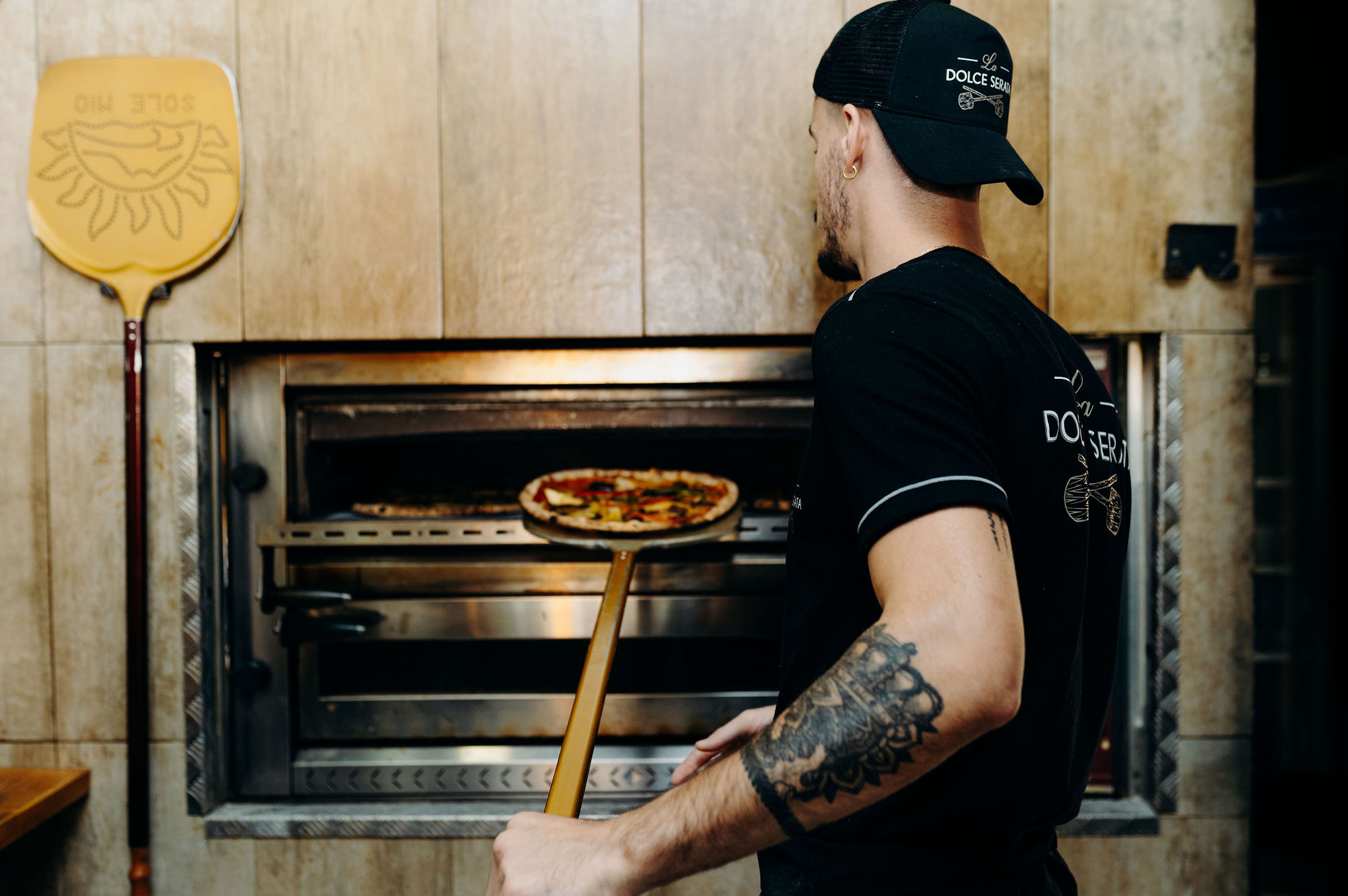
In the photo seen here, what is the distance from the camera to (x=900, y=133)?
866 mm

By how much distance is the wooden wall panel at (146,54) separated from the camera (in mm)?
1601

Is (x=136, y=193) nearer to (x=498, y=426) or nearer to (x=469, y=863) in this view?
(x=498, y=426)

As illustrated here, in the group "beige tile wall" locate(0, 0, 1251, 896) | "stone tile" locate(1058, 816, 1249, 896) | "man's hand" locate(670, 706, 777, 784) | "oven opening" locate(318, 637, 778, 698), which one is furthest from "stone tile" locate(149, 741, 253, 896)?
"stone tile" locate(1058, 816, 1249, 896)

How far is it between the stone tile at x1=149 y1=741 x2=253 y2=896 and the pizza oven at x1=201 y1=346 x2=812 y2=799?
0.11 metres

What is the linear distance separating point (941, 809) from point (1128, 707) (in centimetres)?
116

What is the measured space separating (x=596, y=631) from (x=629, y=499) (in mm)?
554

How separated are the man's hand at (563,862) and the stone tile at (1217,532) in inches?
57.7

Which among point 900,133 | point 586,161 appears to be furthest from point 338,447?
point 900,133

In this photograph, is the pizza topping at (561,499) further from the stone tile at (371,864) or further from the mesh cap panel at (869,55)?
the mesh cap panel at (869,55)

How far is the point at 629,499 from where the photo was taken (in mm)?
1692

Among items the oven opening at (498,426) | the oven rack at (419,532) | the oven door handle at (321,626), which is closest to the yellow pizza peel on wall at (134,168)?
the oven opening at (498,426)

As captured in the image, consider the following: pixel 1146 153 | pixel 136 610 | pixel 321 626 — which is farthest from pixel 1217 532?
pixel 136 610

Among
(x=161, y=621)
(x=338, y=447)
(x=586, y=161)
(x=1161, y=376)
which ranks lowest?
(x=161, y=621)

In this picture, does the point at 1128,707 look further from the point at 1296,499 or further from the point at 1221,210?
the point at 1296,499
